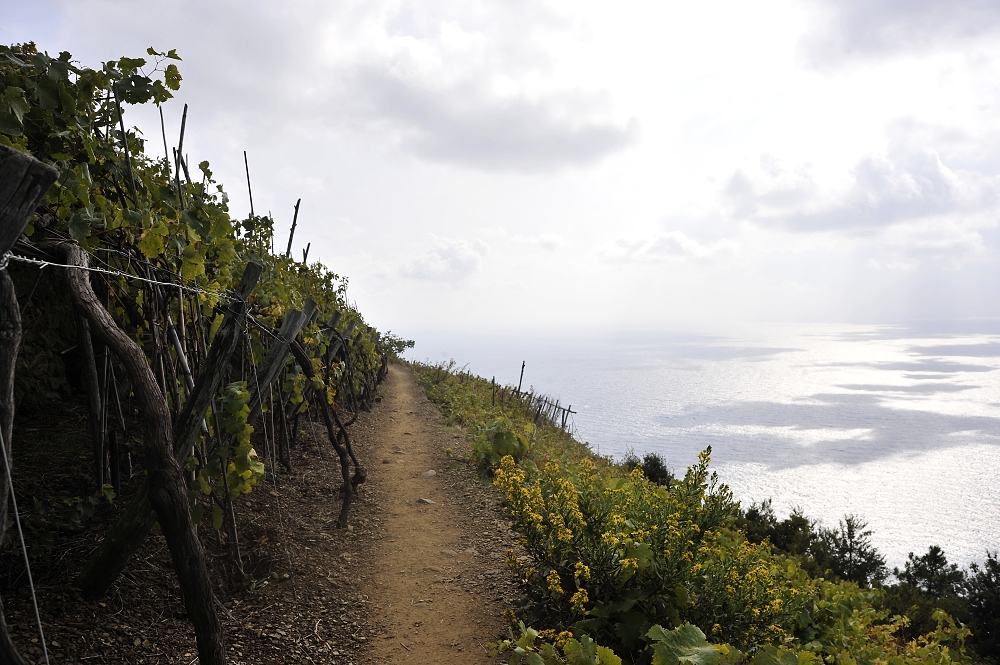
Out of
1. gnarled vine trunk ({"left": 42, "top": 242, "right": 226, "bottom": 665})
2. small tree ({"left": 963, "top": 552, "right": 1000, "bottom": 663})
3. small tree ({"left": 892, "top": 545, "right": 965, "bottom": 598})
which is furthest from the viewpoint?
small tree ({"left": 892, "top": 545, "right": 965, "bottom": 598})

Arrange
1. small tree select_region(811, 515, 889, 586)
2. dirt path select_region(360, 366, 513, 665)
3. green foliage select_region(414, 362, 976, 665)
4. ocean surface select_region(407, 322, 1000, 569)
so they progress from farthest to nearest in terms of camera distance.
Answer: ocean surface select_region(407, 322, 1000, 569), small tree select_region(811, 515, 889, 586), dirt path select_region(360, 366, 513, 665), green foliage select_region(414, 362, 976, 665)

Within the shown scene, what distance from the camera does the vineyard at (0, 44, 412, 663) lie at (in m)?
2.53

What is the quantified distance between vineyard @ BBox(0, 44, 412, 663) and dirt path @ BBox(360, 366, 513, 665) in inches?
55.0

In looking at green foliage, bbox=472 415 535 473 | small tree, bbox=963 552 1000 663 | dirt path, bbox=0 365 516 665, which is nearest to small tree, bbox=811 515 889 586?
small tree, bbox=963 552 1000 663

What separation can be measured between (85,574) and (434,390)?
16.4 metres

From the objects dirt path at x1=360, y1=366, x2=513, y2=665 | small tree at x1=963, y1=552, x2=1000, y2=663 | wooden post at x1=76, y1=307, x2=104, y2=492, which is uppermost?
wooden post at x1=76, y1=307, x2=104, y2=492

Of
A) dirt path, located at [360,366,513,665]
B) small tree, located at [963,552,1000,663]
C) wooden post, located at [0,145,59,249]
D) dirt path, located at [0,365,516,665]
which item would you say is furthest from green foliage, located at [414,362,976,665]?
small tree, located at [963,552,1000,663]

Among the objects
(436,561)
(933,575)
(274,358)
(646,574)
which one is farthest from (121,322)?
(933,575)

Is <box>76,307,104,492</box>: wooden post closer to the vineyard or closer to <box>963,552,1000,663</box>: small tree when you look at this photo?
the vineyard

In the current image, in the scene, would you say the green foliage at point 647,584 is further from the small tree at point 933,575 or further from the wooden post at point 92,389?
the small tree at point 933,575

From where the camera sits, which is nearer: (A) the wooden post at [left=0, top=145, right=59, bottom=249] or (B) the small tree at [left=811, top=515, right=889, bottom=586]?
(A) the wooden post at [left=0, top=145, right=59, bottom=249]

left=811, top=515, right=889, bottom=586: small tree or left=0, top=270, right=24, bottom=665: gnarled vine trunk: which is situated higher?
left=0, top=270, right=24, bottom=665: gnarled vine trunk

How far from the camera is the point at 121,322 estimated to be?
4.18m

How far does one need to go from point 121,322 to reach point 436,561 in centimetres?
370
